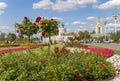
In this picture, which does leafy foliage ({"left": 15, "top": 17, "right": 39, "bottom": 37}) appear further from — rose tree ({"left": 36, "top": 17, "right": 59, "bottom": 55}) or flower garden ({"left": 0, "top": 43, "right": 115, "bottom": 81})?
flower garden ({"left": 0, "top": 43, "right": 115, "bottom": 81})

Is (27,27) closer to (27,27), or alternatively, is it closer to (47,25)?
(27,27)

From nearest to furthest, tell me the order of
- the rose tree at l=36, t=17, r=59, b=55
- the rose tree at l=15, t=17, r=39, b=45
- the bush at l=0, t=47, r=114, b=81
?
the bush at l=0, t=47, r=114, b=81 → the rose tree at l=36, t=17, r=59, b=55 → the rose tree at l=15, t=17, r=39, b=45

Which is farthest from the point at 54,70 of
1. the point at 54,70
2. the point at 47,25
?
the point at 47,25

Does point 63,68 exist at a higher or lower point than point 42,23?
lower

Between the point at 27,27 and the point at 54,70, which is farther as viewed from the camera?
the point at 27,27

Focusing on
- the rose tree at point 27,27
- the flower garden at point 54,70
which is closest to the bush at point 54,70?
the flower garden at point 54,70

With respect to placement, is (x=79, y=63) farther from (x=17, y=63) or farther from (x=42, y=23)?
(x=42, y=23)

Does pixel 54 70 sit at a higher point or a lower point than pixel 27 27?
lower

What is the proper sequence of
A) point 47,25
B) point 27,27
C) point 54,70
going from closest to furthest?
point 54,70, point 47,25, point 27,27

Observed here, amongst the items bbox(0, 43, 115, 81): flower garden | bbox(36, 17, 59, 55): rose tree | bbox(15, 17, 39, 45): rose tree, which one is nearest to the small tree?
bbox(15, 17, 39, 45): rose tree

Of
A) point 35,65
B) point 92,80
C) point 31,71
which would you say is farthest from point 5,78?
point 92,80

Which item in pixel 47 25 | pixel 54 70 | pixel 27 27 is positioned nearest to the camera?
pixel 54 70

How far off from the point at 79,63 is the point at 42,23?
772 cm

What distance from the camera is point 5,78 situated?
6.20 meters
